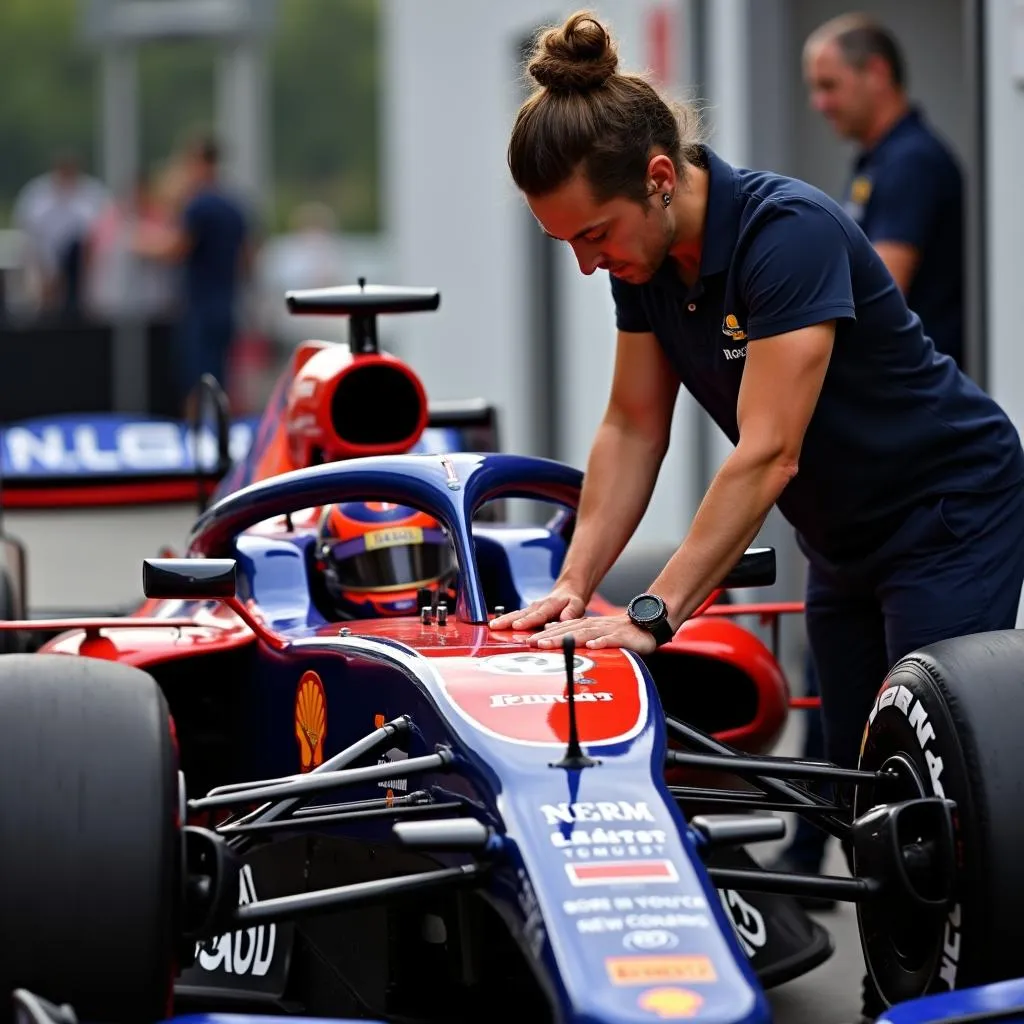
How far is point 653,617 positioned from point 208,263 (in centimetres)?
1204

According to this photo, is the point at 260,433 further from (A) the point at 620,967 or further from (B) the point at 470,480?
(A) the point at 620,967

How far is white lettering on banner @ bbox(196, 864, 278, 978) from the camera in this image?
4023 mm

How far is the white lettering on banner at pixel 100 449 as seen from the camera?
6.98 meters

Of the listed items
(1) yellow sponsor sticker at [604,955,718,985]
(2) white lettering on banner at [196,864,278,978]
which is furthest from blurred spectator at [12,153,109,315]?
(1) yellow sponsor sticker at [604,955,718,985]

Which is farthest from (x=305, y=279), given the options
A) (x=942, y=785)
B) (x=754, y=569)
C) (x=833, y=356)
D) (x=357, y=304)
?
(x=942, y=785)

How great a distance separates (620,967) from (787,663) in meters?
5.88

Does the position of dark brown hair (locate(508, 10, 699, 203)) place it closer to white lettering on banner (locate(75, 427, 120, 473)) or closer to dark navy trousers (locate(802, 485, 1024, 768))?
dark navy trousers (locate(802, 485, 1024, 768))

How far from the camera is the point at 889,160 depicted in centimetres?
607

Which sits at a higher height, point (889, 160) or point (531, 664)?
point (889, 160)

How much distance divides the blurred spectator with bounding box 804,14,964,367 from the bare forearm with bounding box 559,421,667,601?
2.07m

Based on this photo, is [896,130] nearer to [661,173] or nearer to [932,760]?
[661,173]

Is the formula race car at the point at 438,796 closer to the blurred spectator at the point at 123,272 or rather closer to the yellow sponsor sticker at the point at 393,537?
the yellow sponsor sticker at the point at 393,537

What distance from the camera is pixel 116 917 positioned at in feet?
9.93

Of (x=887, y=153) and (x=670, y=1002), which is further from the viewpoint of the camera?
(x=887, y=153)
